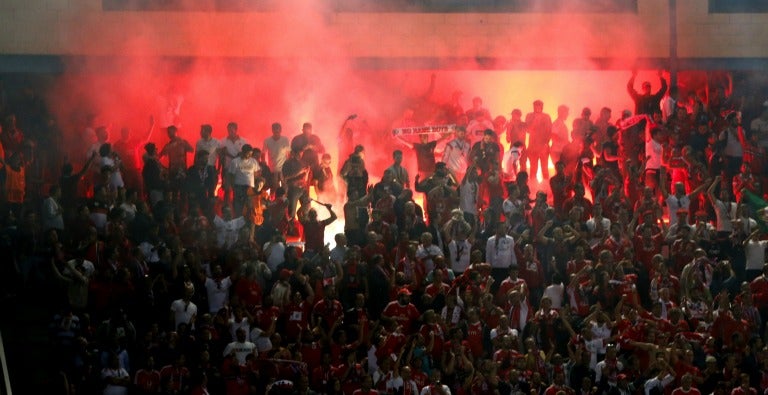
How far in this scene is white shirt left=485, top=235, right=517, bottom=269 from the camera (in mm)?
16391

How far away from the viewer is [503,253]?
16.4 m

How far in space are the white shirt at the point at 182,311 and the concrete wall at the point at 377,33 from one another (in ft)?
18.2

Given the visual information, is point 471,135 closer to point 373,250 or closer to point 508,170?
point 508,170

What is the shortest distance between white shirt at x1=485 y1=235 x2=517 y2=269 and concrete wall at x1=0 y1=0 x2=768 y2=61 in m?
4.76

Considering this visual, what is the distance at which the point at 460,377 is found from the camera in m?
15.1

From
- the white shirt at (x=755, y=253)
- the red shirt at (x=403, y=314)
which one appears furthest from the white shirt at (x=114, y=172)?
the white shirt at (x=755, y=253)

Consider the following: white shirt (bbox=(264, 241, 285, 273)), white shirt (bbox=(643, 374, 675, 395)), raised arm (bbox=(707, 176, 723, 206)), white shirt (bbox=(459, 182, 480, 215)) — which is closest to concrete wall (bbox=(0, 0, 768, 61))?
raised arm (bbox=(707, 176, 723, 206))

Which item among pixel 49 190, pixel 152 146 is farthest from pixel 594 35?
pixel 49 190

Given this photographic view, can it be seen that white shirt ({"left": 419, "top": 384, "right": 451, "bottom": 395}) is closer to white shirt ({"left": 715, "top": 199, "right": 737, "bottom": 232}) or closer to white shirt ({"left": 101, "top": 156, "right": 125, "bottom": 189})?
white shirt ({"left": 715, "top": 199, "right": 737, "bottom": 232})

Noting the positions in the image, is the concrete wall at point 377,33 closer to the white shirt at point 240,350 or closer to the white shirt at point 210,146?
the white shirt at point 210,146

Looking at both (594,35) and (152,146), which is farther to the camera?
(594,35)

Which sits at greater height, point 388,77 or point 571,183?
point 388,77

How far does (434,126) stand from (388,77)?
1.38 metres

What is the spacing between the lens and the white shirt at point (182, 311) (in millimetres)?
15312
